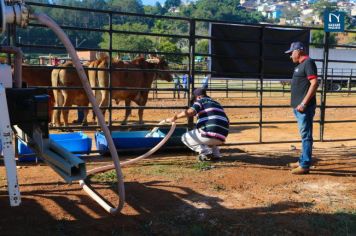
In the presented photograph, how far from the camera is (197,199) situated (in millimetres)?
5324

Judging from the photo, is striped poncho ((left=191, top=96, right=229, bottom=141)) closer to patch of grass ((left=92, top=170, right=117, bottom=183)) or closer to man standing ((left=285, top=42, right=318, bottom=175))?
man standing ((left=285, top=42, right=318, bottom=175))

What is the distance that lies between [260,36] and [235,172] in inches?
122

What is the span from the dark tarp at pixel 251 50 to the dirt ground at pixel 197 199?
164cm

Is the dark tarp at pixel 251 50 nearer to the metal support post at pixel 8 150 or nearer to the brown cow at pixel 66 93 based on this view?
the brown cow at pixel 66 93

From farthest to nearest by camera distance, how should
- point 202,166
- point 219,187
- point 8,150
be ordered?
point 202,166 < point 219,187 < point 8,150

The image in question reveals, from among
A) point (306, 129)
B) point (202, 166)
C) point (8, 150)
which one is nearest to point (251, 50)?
point (306, 129)

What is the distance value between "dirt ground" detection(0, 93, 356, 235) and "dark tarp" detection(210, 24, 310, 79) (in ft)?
5.39

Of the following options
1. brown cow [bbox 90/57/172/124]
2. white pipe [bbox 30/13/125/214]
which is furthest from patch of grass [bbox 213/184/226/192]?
brown cow [bbox 90/57/172/124]

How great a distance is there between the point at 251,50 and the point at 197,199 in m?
4.19

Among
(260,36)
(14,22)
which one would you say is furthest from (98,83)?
(14,22)

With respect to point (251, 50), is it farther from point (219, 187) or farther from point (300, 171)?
point (219, 187)

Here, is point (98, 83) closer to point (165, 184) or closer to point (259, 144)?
point (259, 144)

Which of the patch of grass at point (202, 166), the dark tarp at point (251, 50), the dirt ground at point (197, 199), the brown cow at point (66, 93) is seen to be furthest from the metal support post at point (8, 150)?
the brown cow at point (66, 93)

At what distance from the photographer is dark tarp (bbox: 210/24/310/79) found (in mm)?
8453
